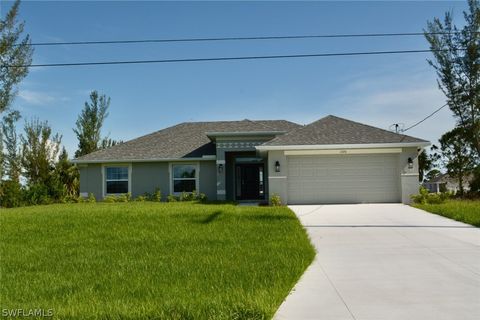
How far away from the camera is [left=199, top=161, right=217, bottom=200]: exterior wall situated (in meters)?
22.9

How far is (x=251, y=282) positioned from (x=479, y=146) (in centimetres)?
2096

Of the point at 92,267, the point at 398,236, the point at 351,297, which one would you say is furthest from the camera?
the point at 398,236

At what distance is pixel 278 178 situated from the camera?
729 inches

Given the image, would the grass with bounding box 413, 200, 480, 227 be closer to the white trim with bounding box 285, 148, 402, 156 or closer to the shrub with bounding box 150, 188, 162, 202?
the white trim with bounding box 285, 148, 402, 156

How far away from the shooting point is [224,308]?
5066 mm

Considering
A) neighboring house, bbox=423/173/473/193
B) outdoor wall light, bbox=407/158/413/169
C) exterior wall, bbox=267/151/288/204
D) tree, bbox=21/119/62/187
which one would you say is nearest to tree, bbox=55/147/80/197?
tree, bbox=21/119/62/187

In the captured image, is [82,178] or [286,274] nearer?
[286,274]

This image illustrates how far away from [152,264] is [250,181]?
1668 centimetres

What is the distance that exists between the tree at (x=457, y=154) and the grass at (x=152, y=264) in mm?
15877

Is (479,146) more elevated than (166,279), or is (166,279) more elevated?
(479,146)

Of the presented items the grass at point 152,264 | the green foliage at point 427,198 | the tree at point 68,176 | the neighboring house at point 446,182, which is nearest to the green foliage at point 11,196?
the tree at point 68,176

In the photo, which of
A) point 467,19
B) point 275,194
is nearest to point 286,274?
point 275,194

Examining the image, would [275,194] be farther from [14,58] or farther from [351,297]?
[14,58]

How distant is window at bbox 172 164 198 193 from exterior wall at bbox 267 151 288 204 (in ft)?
19.0
